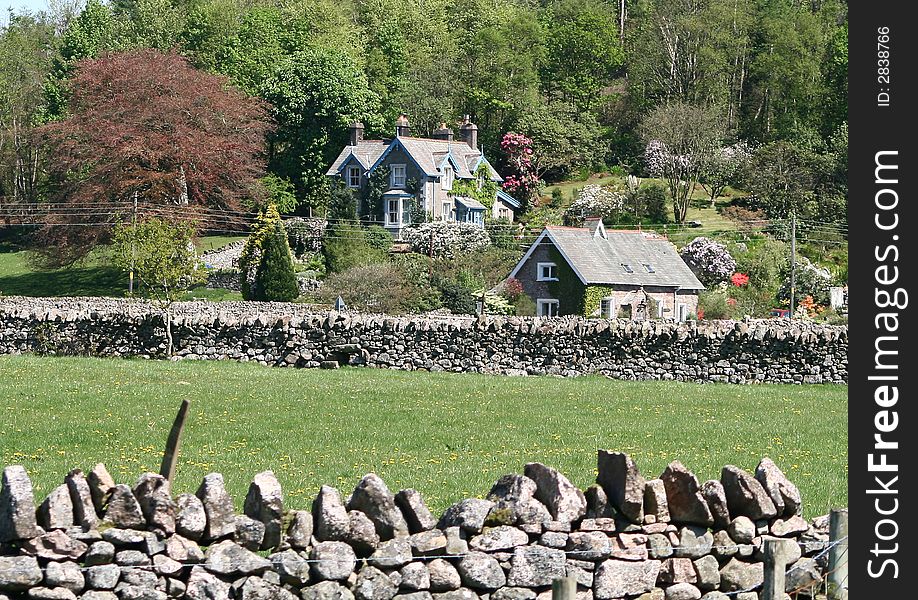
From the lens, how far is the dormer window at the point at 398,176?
249ft

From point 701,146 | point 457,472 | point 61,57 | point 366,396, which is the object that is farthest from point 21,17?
point 457,472

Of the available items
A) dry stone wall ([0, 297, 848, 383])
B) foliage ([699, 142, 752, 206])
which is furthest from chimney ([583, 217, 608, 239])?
foliage ([699, 142, 752, 206])

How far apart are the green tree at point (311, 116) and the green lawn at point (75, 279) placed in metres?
9.97

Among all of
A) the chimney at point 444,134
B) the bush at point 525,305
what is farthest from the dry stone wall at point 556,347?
the chimney at point 444,134

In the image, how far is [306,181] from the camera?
265ft

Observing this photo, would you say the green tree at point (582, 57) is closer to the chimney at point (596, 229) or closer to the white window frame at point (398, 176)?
the white window frame at point (398, 176)

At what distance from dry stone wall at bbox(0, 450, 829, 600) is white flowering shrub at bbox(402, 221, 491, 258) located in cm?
5603

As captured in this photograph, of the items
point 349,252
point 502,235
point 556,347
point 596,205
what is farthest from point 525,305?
point 556,347

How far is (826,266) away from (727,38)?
35.2 m

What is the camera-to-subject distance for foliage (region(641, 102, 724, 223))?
265 feet

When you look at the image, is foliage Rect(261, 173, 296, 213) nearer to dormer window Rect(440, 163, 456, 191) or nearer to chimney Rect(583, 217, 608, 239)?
dormer window Rect(440, 163, 456, 191)

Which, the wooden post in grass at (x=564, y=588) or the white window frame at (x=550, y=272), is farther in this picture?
the white window frame at (x=550, y=272)

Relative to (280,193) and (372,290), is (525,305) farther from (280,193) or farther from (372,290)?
(280,193)

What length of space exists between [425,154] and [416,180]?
6.45ft
